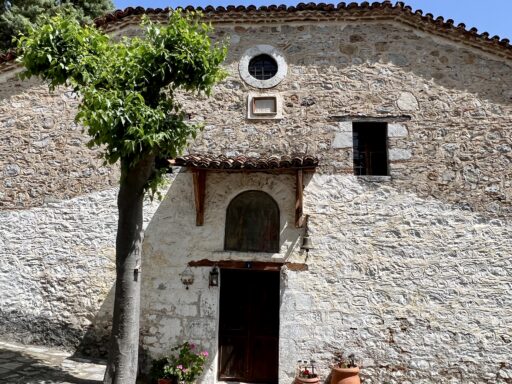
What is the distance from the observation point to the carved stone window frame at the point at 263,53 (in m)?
7.49

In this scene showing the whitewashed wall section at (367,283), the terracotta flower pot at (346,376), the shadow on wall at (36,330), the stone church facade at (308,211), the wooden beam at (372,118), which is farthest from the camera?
the wooden beam at (372,118)

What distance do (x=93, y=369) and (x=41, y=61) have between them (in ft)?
15.0

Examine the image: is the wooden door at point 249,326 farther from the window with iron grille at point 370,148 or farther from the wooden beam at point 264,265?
the window with iron grille at point 370,148

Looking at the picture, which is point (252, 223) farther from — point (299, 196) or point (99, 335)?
point (99, 335)

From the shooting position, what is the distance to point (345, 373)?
6113 mm

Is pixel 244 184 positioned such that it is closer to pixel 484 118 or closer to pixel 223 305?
pixel 223 305

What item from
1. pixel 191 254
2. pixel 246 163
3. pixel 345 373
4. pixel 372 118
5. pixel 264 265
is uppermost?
pixel 372 118

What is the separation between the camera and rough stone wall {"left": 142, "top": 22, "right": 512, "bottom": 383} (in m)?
6.41

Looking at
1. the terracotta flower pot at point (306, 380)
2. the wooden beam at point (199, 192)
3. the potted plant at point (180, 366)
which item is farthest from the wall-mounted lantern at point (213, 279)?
the terracotta flower pot at point (306, 380)

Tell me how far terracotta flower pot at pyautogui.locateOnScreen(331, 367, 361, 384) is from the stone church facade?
0.26m

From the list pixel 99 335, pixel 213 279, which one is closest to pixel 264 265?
pixel 213 279

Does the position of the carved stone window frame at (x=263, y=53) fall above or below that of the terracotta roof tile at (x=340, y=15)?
below

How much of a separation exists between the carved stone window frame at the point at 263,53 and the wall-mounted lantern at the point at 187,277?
11.5ft

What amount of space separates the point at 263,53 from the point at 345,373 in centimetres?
560
